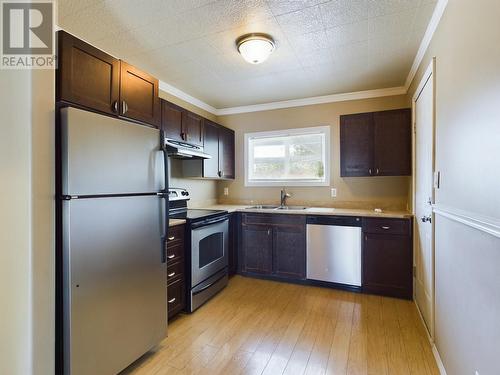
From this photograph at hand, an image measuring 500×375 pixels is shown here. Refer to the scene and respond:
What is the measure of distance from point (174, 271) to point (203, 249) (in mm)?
430

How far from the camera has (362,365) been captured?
71.0 inches

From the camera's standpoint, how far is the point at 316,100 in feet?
12.4

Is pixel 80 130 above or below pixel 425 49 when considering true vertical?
below

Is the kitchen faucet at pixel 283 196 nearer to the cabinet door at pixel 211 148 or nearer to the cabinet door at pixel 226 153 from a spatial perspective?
the cabinet door at pixel 226 153

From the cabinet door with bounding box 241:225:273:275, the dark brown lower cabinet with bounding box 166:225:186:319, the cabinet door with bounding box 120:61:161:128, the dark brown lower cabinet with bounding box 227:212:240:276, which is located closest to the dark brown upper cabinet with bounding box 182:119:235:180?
the dark brown lower cabinet with bounding box 227:212:240:276

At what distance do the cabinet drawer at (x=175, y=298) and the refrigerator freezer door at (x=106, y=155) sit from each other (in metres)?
1.00

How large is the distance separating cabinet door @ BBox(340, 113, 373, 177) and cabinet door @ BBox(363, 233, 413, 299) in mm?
847

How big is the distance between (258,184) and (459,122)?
2926 mm

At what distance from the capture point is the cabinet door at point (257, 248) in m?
3.40

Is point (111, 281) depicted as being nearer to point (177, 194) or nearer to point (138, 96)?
point (138, 96)

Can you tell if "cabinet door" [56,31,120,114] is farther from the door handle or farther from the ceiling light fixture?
the door handle

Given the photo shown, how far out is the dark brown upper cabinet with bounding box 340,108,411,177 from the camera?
9.93 feet

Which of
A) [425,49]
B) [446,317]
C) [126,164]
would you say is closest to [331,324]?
[446,317]

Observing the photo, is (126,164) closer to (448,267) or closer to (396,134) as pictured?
(448,267)
